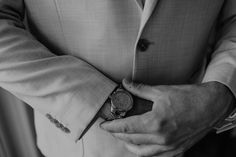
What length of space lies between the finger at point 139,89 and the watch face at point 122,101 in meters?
0.02

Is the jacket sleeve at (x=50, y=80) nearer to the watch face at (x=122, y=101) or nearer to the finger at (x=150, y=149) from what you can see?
the watch face at (x=122, y=101)

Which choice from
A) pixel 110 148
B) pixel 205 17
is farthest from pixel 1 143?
pixel 205 17

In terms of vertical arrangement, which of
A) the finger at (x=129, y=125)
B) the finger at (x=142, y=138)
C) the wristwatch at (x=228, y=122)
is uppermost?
the finger at (x=129, y=125)

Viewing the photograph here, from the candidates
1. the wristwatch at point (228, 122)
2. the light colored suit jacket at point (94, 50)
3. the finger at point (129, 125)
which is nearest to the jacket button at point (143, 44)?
the light colored suit jacket at point (94, 50)

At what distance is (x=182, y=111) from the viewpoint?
532 mm

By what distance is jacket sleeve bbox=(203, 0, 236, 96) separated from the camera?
0.59 metres

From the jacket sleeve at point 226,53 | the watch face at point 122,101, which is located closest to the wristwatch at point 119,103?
the watch face at point 122,101

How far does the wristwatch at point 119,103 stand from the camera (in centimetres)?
54

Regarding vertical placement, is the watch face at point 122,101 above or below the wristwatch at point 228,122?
above

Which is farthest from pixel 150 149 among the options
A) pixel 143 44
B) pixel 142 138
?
pixel 143 44

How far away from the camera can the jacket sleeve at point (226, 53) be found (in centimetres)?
59

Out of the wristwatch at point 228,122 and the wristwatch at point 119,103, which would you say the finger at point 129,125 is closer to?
the wristwatch at point 119,103

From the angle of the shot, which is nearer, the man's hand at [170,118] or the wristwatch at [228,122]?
the man's hand at [170,118]

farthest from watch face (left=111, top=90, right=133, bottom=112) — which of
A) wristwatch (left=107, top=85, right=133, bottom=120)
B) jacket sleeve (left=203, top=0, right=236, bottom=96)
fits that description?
jacket sleeve (left=203, top=0, right=236, bottom=96)
